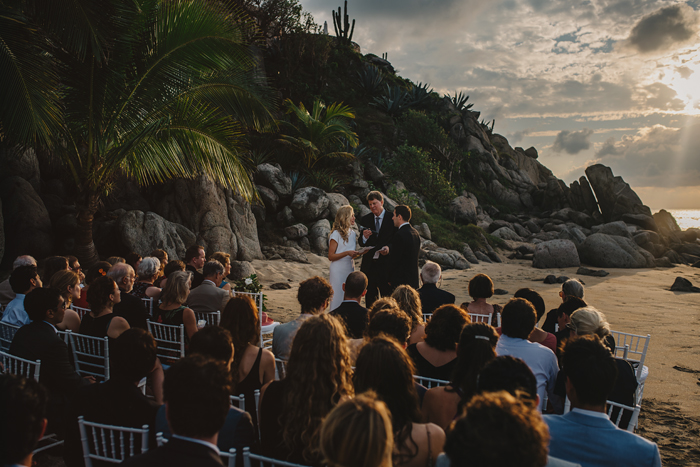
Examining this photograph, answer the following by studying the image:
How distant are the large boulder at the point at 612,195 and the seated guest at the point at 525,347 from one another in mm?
30249

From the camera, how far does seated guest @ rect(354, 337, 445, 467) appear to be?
173cm

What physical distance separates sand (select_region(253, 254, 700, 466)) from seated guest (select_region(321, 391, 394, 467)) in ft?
11.4

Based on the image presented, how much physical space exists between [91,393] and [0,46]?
5252mm

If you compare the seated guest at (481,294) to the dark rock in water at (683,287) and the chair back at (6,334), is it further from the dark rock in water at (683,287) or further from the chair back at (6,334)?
the dark rock in water at (683,287)

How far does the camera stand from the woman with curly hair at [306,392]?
1.97 meters

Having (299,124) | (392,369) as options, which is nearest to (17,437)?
(392,369)

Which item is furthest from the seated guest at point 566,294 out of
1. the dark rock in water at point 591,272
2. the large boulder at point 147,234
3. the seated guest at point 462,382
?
the dark rock in water at point 591,272

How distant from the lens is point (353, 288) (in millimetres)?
4051

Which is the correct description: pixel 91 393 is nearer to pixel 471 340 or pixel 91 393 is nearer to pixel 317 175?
pixel 471 340

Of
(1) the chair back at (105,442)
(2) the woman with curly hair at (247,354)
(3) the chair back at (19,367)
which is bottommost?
(3) the chair back at (19,367)

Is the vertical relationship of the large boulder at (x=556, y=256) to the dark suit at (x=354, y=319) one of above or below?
above

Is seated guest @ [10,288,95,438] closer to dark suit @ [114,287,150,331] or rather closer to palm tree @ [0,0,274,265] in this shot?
dark suit @ [114,287,150,331]

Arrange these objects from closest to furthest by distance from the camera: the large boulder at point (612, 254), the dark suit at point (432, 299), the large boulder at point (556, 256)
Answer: the dark suit at point (432, 299), the large boulder at point (556, 256), the large boulder at point (612, 254)

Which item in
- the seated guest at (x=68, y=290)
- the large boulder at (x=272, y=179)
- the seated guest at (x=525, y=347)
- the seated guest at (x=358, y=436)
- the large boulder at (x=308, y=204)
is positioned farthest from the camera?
the large boulder at (x=272, y=179)
